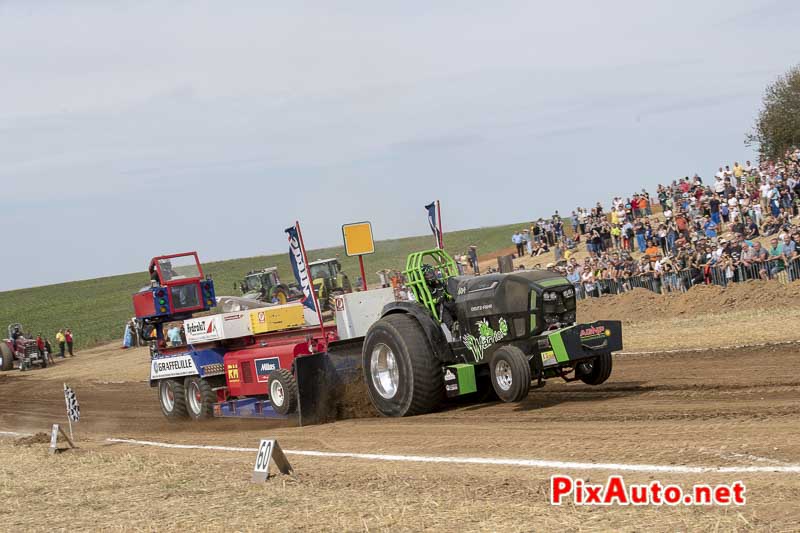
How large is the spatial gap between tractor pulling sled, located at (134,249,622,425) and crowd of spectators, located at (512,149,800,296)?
10659mm

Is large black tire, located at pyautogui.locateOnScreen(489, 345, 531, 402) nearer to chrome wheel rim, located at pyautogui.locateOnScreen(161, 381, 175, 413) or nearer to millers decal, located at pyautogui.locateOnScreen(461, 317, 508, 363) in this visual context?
millers decal, located at pyautogui.locateOnScreen(461, 317, 508, 363)

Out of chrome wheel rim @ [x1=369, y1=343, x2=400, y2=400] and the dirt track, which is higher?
chrome wheel rim @ [x1=369, y1=343, x2=400, y2=400]

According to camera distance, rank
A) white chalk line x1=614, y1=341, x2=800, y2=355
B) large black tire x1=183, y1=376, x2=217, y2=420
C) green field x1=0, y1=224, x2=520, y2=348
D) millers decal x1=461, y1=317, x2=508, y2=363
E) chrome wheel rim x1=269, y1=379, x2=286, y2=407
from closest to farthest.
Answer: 1. millers decal x1=461, y1=317, x2=508, y2=363
2. chrome wheel rim x1=269, y1=379, x2=286, y2=407
3. white chalk line x1=614, y1=341, x2=800, y2=355
4. large black tire x1=183, y1=376, x2=217, y2=420
5. green field x1=0, y1=224, x2=520, y2=348

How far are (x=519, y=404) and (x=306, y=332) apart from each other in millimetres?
4019

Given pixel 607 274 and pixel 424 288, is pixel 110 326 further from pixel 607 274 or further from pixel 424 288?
pixel 424 288

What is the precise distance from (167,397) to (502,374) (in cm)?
816

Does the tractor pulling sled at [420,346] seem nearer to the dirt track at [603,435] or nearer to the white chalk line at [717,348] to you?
the dirt track at [603,435]

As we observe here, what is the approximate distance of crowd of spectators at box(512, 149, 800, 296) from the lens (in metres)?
21.2

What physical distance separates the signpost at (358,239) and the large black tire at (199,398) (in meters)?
4.70

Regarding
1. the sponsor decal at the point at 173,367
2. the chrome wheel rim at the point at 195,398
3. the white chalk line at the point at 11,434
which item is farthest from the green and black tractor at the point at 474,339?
the white chalk line at the point at 11,434

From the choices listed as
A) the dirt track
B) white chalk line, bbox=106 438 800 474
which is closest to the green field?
the dirt track

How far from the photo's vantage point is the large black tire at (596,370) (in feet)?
37.3

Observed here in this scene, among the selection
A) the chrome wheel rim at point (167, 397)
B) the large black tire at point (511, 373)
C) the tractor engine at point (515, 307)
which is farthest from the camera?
the chrome wheel rim at point (167, 397)

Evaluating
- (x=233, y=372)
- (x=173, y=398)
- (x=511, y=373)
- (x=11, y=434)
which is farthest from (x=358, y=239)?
(x=11, y=434)
